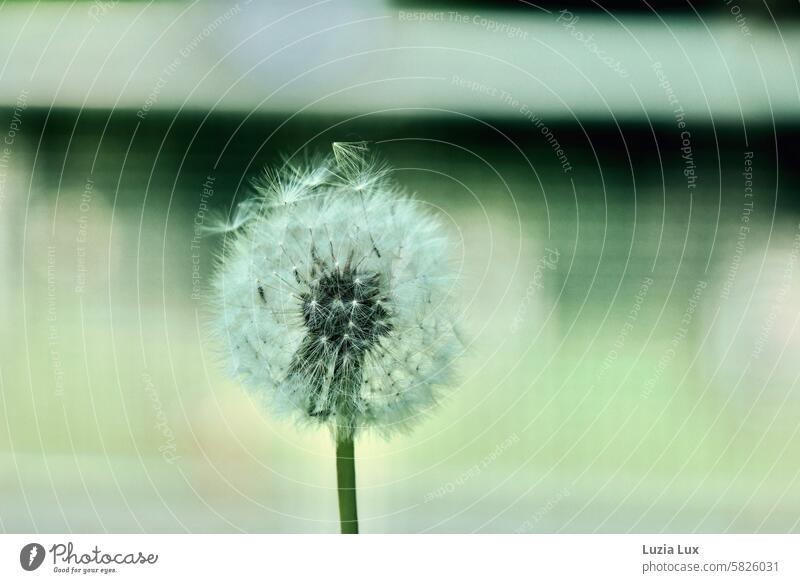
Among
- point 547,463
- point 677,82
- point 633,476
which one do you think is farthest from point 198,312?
point 677,82

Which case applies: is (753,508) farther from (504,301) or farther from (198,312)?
(198,312)

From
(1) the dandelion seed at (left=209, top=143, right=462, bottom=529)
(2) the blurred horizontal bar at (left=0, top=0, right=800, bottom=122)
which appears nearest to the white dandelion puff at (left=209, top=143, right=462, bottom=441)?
(1) the dandelion seed at (left=209, top=143, right=462, bottom=529)

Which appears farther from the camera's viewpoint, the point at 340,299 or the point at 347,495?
the point at 347,495
